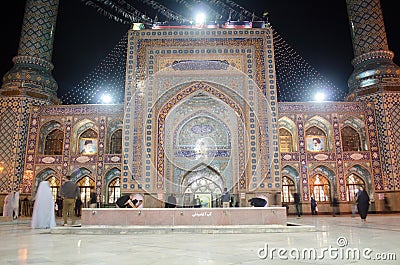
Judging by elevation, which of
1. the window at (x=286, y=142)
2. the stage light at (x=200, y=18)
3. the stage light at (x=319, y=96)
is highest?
the stage light at (x=200, y=18)

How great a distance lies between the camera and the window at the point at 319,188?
669 inches

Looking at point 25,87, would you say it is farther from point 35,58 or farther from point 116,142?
point 116,142

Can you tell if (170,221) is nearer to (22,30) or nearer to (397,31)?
(22,30)

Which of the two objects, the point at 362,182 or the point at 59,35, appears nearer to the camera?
the point at 362,182

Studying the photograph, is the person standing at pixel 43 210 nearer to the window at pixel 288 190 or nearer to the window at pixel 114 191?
the window at pixel 114 191

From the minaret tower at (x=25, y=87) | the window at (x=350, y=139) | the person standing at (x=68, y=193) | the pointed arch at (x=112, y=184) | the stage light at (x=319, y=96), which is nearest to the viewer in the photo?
the person standing at (x=68, y=193)

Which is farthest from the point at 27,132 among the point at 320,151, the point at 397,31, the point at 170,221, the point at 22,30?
the point at 397,31

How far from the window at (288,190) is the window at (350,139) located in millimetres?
2992

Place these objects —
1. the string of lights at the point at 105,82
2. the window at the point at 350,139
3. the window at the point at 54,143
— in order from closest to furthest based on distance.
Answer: the string of lights at the point at 105,82 < the window at the point at 350,139 < the window at the point at 54,143

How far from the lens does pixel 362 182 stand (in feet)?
55.4

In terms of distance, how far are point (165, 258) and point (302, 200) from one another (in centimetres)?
1384

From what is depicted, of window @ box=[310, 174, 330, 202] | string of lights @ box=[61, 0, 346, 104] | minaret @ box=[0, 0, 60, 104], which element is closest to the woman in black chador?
window @ box=[310, 174, 330, 202]

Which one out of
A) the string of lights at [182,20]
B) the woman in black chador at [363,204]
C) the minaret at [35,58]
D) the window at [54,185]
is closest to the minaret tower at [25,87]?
the minaret at [35,58]

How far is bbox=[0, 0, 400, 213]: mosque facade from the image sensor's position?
14.5 meters
